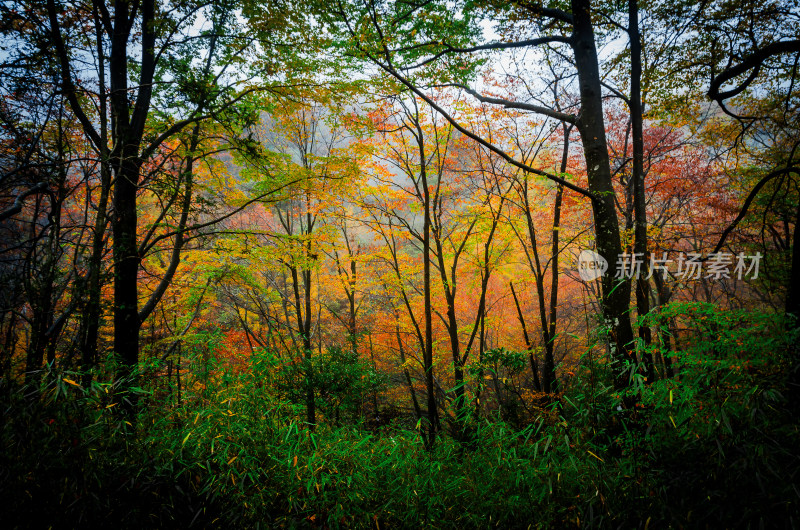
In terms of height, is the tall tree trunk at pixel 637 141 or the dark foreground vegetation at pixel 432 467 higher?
the tall tree trunk at pixel 637 141

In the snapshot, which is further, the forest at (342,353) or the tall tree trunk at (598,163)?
the tall tree trunk at (598,163)

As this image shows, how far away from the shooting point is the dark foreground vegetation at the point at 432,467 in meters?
1.43

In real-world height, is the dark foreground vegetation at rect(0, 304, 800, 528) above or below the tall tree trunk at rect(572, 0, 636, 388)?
below

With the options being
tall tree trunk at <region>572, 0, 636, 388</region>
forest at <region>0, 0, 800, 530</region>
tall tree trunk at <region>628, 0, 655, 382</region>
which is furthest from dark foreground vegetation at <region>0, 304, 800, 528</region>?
tall tree trunk at <region>628, 0, 655, 382</region>

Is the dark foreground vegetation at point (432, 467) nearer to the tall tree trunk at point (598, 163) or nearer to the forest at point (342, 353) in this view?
the forest at point (342, 353)

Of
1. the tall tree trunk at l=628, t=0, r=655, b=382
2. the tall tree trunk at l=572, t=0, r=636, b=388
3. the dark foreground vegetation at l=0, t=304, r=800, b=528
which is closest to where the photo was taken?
the dark foreground vegetation at l=0, t=304, r=800, b=528

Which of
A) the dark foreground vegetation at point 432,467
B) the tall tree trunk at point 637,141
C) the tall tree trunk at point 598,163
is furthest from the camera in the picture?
the tall tree trunk at point 637,141

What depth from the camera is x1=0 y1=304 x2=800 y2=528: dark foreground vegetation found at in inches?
56.5

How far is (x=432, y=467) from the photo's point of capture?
2297 mm

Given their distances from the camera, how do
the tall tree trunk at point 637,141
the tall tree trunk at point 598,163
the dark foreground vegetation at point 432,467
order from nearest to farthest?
the dark foreground vegetation at point 432,467
the tall tree trunk at point 598,163
the tall tree trunk at point 637,141

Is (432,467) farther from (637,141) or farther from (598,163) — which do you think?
(637,141)

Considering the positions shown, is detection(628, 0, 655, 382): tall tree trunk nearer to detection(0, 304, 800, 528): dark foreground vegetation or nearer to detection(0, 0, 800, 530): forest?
detection(0, 0, 800, 530): forest

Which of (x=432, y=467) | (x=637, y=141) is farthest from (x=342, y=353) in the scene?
(x=637, y=141)

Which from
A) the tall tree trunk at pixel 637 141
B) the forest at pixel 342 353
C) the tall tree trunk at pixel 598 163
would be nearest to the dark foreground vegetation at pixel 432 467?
the forest at pixel 342 353
